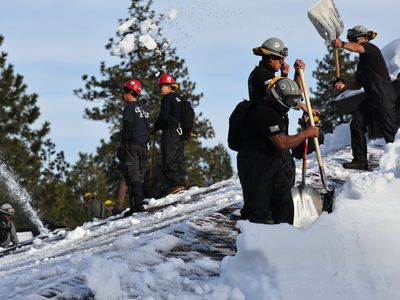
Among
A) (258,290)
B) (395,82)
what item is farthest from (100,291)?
(395,82)

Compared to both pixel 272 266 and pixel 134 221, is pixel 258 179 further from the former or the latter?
pixel 134 221

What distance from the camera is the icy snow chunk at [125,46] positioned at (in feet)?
123

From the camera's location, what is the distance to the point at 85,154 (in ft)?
150

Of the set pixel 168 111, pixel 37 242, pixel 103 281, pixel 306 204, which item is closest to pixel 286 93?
pixel 306 204

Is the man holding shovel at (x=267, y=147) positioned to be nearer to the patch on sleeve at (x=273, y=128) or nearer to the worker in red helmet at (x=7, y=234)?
the patch on sleeve at (x=273, y=128)

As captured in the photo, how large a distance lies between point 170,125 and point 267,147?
5.69 metres

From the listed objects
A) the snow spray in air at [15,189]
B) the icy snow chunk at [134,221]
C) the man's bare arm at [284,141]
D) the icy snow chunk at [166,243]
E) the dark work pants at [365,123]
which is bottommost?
the snow spray in air at [15,189]

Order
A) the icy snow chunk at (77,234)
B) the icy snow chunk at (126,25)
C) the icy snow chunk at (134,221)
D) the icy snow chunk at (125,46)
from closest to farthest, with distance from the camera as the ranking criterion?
the icy snow chunk at (134,221) → the icy snow chunk at (77,234) → the icy snow chunk at (125,46) → the icy snow chunk at (126,25)

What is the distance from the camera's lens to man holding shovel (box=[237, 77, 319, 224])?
653 centimetres

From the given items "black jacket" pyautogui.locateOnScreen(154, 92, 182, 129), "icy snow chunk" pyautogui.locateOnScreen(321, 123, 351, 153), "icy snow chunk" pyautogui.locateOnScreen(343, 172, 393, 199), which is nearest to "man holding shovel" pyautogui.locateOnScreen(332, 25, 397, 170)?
"black jacket" pyautogui.locateOnScreen(154, 92, 182, 129)

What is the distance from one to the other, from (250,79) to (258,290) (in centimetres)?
283

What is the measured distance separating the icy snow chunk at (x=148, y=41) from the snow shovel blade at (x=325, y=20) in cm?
2336

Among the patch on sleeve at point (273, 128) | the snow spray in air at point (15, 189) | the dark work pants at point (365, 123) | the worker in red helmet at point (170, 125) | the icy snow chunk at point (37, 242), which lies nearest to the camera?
the patch on sleeve at point (273, 128)

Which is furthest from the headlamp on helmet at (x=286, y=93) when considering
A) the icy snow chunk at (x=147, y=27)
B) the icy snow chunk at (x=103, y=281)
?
the icy snow chunk at (x=147, y=27)
